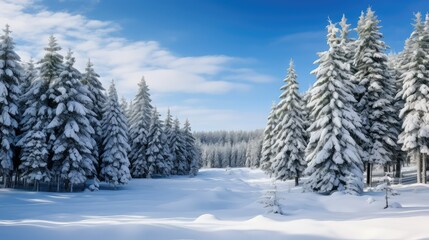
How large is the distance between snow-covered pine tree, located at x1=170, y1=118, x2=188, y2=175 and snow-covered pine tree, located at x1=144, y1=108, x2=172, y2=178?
963 cm

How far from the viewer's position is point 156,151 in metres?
52.0

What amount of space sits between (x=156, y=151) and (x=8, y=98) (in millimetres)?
24275

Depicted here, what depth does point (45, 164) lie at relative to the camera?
2969 centimetres

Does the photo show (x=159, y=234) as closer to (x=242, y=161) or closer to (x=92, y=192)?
(x=92, y=192)

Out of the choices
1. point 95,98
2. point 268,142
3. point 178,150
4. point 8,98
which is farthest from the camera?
point 178,150

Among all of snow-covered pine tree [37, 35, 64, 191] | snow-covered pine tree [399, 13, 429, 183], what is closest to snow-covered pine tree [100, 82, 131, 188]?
snow-covered pine tree [37, 35, 64, 191]

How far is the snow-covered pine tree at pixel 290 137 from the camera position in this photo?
1480 inches

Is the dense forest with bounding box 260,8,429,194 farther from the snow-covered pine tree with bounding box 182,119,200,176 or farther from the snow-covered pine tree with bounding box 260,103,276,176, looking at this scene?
the snow-covered pine tree with bounding box 182,119,200,176

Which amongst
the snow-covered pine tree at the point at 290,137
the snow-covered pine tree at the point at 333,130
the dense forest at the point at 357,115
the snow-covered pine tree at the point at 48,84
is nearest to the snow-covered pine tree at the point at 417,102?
the dense forest at the point at 357,115

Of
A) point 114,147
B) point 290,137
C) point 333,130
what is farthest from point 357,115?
point 114,147

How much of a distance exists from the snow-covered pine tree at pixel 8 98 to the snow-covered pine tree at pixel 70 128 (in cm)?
326

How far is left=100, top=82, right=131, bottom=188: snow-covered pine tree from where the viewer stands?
118ft

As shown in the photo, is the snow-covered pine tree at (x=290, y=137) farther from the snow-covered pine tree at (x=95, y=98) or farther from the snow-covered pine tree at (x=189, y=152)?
the snow-covered pine tree at (x=189, y=152)

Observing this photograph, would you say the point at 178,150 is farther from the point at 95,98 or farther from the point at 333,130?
the point at 333,130
